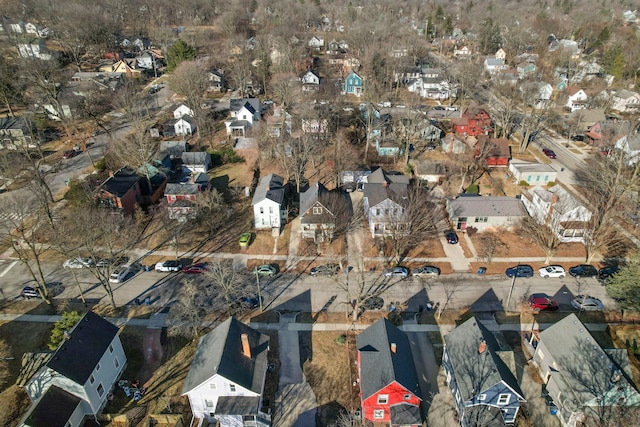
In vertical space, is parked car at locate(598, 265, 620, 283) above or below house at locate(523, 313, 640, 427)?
below

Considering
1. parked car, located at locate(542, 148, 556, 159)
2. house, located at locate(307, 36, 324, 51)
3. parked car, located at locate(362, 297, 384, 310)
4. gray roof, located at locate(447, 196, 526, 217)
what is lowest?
house, located at locate(307, 36, 324, 51)

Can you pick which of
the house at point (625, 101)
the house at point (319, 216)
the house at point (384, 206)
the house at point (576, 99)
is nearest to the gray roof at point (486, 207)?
the house at point (384, 206)

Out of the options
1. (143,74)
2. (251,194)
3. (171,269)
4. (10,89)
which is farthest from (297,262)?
(143,74)

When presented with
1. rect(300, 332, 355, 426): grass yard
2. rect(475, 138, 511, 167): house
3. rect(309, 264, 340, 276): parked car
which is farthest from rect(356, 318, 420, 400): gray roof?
rect(475, 138, 511, 167): house

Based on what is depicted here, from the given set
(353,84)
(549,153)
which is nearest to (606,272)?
(549,153)

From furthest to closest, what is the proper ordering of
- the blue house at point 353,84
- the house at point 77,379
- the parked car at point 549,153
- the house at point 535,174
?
the blue house at point 353,84 → the parked car at point 549,153 → the house at point 535,174 → the house at point 77,379

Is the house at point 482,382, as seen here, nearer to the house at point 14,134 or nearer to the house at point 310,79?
the house at point 14,134

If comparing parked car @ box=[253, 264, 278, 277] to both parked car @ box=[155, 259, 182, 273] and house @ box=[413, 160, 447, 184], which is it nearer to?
parked car @ box=[155, 259, 182, 273]
